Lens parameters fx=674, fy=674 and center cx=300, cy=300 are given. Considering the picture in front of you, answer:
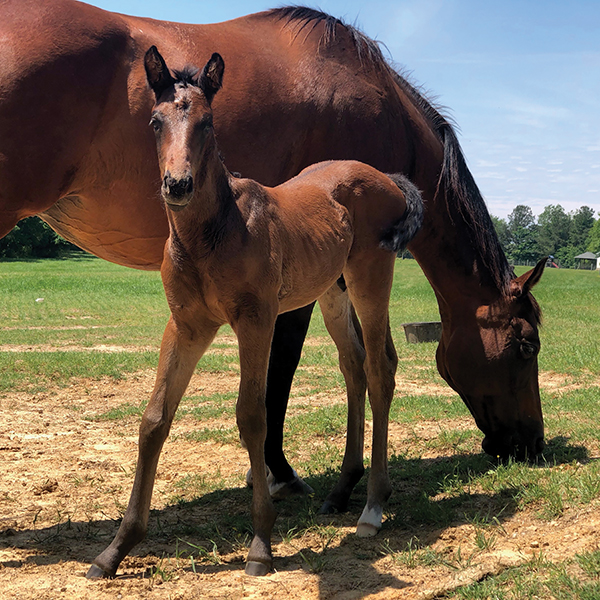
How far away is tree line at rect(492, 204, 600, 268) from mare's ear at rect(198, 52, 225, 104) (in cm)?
10619

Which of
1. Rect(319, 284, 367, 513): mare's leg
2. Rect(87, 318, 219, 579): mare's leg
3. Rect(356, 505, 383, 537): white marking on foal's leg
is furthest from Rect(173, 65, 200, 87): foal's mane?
Rect(356, 505, 383, 537): white marking on foal's leg

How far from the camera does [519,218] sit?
17688 cm

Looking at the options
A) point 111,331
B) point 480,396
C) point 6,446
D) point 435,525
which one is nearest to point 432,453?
point 480,396

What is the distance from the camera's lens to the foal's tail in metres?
4.39

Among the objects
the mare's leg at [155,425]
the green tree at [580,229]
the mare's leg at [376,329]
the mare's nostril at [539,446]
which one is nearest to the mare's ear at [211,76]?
the mare's leg at [155,425]

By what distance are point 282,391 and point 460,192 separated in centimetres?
213

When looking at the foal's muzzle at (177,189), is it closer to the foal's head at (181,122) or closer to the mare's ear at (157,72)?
the foal's head at (181,122)

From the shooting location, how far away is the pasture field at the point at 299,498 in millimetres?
3293

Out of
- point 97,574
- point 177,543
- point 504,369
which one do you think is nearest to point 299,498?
point 177,543

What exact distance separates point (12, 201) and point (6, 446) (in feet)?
9.06

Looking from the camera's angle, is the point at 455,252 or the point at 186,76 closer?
the point at 186,76

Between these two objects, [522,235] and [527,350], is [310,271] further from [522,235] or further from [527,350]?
[522,235]

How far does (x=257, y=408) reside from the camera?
3445mm

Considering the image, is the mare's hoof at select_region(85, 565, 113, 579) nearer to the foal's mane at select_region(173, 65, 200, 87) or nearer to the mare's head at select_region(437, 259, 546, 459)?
the foal's mane at select_region(173, 65, 200, 87)
